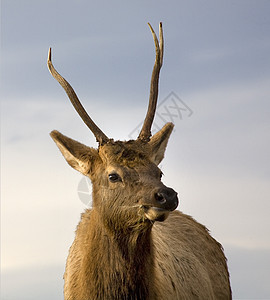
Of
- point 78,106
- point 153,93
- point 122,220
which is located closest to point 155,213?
point 122,220

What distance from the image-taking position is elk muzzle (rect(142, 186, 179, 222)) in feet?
23.0

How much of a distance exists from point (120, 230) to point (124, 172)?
2.29 ft

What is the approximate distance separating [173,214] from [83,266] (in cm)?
316

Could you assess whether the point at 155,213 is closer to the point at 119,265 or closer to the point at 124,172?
the point at 124,172

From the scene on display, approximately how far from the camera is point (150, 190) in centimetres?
726

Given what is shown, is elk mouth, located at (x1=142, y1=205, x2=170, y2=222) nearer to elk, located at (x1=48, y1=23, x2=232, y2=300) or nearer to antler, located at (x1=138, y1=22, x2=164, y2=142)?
elk, located at (x1=48, y1=23, x2=232, y2=300)

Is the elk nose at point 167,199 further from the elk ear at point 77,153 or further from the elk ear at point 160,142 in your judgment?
the elk ear at point 77,153

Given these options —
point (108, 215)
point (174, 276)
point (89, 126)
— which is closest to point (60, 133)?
point (89, 126)

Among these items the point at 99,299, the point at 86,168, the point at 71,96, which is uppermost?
the point at 71,96

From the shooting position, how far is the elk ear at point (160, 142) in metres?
8.41

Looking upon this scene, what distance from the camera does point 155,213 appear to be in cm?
712

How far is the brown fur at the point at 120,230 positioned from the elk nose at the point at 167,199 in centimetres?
10

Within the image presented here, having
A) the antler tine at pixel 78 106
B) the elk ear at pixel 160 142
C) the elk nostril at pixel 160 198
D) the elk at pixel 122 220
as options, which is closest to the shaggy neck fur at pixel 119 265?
the elk at pixel 122 220

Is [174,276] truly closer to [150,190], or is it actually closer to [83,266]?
[83,266]
